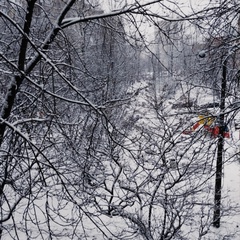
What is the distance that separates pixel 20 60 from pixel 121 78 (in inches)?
504

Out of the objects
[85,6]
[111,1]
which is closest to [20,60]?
[85,6]

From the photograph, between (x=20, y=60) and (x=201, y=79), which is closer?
(x=20, y=60)

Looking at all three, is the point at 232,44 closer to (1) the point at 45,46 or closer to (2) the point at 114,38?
(2) the point at 114,38

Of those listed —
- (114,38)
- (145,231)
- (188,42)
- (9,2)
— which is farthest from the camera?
(145,231)

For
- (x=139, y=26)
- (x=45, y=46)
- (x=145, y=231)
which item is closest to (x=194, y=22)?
(x=139, y=26)

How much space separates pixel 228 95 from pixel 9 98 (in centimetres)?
270

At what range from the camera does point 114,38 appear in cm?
288

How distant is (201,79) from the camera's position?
4.33 m

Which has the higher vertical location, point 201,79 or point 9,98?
point 201,79

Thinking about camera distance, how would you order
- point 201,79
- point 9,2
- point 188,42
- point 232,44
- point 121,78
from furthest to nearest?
point 121,78, point 201,79, point 232,44, point 188,42, point 9,2

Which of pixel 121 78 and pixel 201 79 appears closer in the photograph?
pixel 201 79

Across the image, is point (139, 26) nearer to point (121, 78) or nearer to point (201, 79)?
point (201, 79)

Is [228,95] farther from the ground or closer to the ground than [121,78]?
closer to the ground

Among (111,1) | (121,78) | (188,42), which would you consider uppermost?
(121,78)
